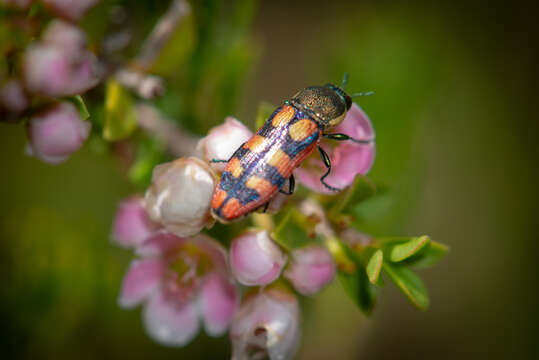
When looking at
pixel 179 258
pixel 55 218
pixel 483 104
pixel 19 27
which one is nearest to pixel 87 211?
pixel 55 218

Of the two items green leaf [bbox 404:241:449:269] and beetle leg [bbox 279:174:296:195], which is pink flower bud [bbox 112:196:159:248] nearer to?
beetle leg [bbox 279:174:296:195]

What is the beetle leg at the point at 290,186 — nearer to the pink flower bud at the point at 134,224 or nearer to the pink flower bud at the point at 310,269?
the pink flower bud at the point at 310,269

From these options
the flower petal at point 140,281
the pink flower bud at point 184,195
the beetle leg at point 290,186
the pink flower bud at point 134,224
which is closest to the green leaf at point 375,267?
the beetle leg at point 290,186

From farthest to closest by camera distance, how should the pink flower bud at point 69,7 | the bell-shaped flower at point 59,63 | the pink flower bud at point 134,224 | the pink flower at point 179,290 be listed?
the pink flower at point 179,290 → the pink flower bud at point 134,224 → the pink flower bud at point 69,7 → the bell-shaped flower at point 59,63

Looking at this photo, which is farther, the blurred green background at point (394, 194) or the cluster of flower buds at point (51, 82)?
the blurred green background at point (394, 194)

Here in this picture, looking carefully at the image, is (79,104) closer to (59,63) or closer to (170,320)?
(59,63)

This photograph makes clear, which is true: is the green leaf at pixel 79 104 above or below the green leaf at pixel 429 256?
above
